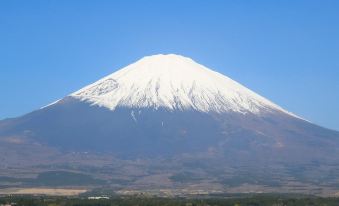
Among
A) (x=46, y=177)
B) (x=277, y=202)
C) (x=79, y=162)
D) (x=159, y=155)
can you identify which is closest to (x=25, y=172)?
(x=46, y=177)

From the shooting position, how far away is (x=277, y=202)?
79.1 metres

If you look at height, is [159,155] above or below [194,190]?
above

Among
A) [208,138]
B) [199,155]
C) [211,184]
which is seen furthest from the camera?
[208,138]

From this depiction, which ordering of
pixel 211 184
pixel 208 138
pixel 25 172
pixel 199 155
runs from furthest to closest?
pixel 208 138 → pixel 199 155 → pixel 25 172 → pixel 211 184

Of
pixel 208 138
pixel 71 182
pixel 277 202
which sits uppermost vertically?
pixel 208 138

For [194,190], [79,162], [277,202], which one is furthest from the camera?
[79,162]

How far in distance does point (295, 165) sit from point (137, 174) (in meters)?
40.3

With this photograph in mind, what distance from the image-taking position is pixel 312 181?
142500 millimetres

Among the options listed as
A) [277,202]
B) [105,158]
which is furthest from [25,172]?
[277,202]

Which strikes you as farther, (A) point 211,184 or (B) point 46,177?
(B) point 46,177

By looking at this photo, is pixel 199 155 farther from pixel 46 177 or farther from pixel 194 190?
pixel 194 190

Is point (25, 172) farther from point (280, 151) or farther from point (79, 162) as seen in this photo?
point (280, 151)

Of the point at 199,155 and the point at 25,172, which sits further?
the point at 199,155

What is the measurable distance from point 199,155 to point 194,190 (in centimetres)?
6522
